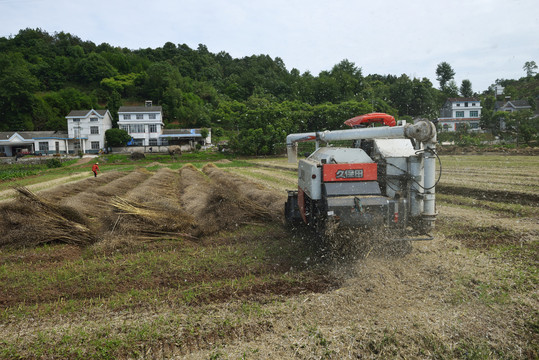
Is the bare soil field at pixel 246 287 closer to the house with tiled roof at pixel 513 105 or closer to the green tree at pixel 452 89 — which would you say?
the house with tiled roof at pixel 513 105

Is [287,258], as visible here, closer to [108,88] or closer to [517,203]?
[517,203]

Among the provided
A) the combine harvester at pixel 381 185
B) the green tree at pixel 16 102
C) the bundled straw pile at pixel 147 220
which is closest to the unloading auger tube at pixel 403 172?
the combine harvester at pixel 381 185

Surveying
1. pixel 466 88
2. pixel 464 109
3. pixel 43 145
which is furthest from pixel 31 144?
pixel 466 88

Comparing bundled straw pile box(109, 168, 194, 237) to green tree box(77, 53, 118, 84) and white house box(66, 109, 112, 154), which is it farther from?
green tree box(77, 53, 118, 84)

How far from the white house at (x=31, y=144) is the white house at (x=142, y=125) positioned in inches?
428

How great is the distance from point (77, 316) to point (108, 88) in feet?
358

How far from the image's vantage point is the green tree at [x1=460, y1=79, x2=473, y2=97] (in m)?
103

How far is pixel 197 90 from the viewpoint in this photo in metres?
101

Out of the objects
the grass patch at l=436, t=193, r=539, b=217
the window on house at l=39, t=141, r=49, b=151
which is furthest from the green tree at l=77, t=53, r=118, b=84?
the grass patch at l=436, t=193, r=539, b=217

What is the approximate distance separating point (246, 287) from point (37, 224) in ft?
20.4

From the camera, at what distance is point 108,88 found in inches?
3994

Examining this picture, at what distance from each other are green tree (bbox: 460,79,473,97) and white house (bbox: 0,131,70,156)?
102 m

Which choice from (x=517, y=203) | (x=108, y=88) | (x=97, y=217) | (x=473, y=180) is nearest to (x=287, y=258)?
(x=97, y=217)

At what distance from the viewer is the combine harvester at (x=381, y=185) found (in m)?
6.50
